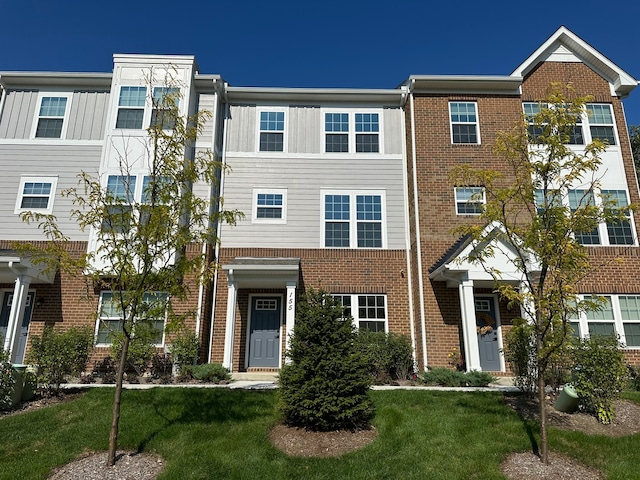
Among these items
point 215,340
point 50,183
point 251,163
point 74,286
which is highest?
point 251,163

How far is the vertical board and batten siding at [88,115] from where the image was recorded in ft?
47.2

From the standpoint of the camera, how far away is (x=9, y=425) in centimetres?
711

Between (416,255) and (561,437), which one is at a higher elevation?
(416,255)

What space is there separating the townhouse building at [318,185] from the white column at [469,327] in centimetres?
68

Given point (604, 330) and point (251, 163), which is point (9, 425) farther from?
point (604, 330)

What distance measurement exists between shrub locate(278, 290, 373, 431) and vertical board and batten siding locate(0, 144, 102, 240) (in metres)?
9.38

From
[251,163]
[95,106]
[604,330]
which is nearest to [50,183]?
[95,106]

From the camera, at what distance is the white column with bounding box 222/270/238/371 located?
38.7ft

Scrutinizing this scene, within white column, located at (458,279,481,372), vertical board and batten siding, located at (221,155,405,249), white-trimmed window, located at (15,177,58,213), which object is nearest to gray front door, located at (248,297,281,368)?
vertical board and batten siding, located at (221,155,405,249)

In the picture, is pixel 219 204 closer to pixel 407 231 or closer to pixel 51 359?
pixel 407 231

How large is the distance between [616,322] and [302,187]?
1035 centimetres

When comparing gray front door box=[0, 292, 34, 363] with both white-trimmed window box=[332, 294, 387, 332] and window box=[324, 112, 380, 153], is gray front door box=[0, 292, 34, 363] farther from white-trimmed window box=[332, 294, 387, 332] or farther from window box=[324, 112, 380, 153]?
window box=[324, 112, 380, 153]

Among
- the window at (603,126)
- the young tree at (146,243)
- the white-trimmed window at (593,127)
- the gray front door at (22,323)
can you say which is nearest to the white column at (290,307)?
the young tree at (146,243)

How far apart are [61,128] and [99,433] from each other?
11.5 meters
